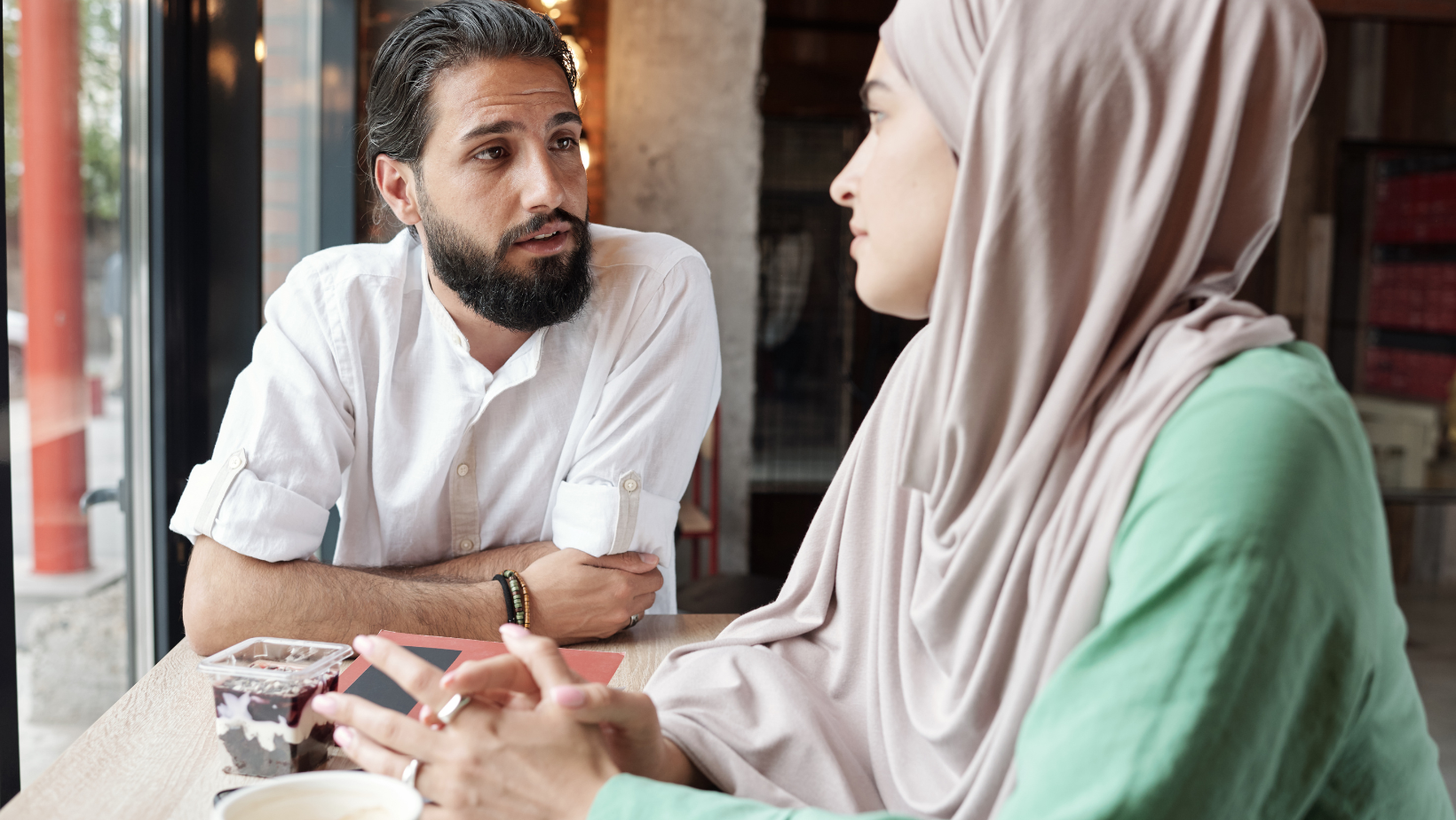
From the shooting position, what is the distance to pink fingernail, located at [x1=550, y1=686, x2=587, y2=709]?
83cm

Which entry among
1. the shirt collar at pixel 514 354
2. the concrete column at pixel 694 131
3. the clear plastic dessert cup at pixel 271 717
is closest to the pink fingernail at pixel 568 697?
the clear plastic dessert cup at pixel 271 717

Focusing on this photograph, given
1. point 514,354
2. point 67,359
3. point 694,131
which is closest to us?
point 514,354

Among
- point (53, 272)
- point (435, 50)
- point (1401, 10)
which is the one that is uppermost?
point (1401, 10)

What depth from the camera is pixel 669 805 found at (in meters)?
0.78

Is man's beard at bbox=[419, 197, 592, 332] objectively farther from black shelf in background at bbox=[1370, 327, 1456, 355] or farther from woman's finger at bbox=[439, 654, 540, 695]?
black shelf in background at bbox=[1370, 327, 1456, 355]

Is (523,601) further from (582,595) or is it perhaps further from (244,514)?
(244,514)

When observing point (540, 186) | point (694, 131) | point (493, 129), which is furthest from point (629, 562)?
point (694, 131)

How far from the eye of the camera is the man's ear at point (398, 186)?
1876 mm

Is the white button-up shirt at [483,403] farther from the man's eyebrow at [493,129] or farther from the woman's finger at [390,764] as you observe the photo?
the woman's finger at [390,764]

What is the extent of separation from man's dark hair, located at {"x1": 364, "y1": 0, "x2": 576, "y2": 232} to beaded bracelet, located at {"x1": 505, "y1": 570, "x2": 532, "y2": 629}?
768 mm

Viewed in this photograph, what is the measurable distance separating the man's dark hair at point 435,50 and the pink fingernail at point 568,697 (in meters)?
1.20

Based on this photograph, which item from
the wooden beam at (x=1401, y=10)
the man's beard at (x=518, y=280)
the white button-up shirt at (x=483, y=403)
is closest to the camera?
the white button-up shirt at (x=483, y=403)

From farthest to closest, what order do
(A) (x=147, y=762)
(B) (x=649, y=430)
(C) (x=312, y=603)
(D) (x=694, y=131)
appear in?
(D) (x=694, y=131)
(B) (x=649, y=430)
(C) (x=312, y=603)
(A) (x=147, y=762)

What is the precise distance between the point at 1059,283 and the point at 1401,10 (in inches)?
219
